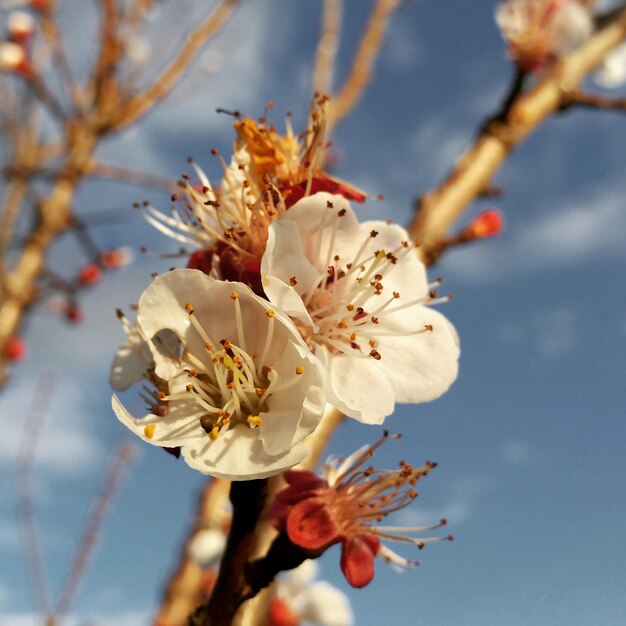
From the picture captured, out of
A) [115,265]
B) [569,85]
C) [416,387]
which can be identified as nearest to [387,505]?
[416,387]

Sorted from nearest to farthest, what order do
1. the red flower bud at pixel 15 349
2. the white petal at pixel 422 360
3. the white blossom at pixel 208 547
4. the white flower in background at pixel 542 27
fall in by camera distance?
the white petal at pixel 422 360 < the white flower in background at pixel 542 27 < the white blossom at pixel 208 547 < the red flower bud at pixel 15 349

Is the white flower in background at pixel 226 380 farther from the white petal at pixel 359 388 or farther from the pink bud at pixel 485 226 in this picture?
the pink bud at pixel 485 226

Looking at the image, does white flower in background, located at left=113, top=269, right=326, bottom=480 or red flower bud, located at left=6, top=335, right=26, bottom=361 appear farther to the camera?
red flower bud, located at left=6, top=335, right=26, bottom=361

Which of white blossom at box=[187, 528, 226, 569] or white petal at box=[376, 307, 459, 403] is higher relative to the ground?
white petal at box=[376, 307, 459, 403]

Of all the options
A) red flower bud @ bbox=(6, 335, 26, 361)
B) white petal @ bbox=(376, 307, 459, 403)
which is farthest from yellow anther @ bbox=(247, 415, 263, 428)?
red flower bud @ bbox=(6, 335, 26, 361)

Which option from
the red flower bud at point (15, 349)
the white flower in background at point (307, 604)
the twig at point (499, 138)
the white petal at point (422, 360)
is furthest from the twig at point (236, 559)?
the red flower bud at point (15, 349)

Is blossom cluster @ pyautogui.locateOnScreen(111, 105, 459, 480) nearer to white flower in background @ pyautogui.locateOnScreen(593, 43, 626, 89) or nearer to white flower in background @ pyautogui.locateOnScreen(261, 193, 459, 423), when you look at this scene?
white flower in background @ pyautogui.locateOnScreen(261, 193, 459, 423)

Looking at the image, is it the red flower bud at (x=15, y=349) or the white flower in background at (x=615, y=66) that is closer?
the white flower in background at (x=615, y=66)

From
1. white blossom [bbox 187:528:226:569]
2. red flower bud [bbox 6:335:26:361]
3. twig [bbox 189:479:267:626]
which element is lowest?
twig [bbox 189:479:267:626]

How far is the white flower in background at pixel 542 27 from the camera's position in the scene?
1.72 metres

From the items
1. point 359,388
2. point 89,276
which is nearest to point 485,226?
point 359,388

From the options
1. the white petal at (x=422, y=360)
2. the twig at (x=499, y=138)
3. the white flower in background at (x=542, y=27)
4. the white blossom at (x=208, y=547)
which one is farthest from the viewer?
the white blossom at (x=208, y=547)

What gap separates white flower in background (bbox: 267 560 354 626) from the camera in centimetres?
169

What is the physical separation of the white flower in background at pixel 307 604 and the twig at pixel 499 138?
3.05 ft
